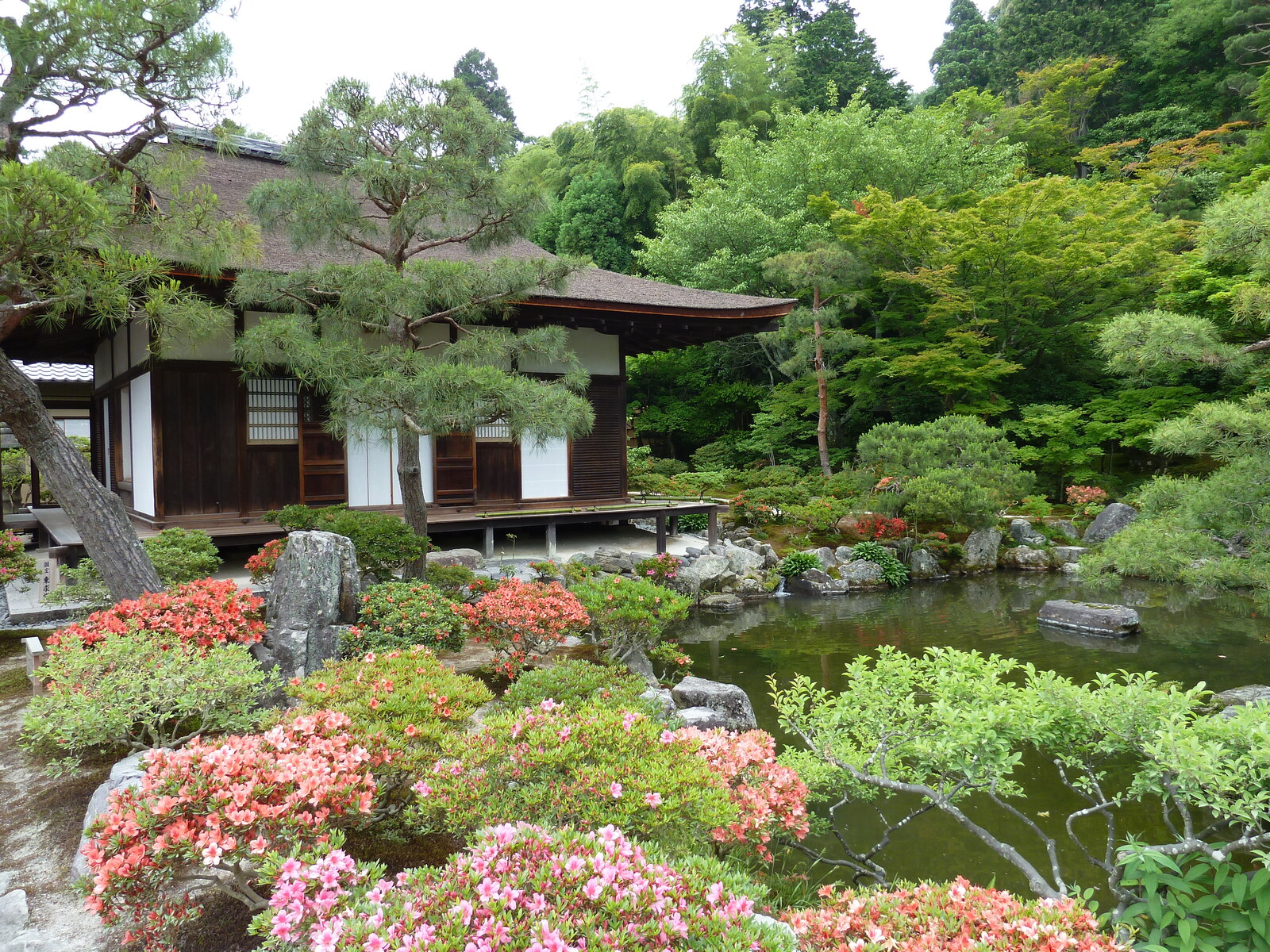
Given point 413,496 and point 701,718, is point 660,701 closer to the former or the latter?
point 701,718

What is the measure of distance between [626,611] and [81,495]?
3733 millimetres

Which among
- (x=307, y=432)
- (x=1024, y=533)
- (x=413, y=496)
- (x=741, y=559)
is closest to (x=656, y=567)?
(x=741, y=559)

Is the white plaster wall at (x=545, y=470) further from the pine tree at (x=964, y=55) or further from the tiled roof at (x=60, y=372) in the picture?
the pine tree at (x=964, y=55)

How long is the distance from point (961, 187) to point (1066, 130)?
8.09 metres

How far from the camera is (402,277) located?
6121 mm

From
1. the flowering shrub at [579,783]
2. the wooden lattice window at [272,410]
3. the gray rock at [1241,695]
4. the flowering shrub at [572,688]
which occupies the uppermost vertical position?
the wooden lattice window at [272,410]

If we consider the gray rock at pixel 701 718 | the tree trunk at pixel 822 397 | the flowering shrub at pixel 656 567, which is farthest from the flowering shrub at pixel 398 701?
the tree trunk at pixel 822 397

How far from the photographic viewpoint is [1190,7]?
74.2 ft

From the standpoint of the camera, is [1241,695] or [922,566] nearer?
[1241,695]

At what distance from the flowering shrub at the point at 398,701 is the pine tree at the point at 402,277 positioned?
2.30 meters

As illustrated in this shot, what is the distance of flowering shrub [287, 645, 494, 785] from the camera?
2904 mm

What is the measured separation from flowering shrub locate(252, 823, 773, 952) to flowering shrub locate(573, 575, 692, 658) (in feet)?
11.1

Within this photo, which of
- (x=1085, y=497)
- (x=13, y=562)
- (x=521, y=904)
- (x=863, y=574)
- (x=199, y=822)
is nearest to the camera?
(x=521, y=904)

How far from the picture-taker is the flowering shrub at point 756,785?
2.83 m
